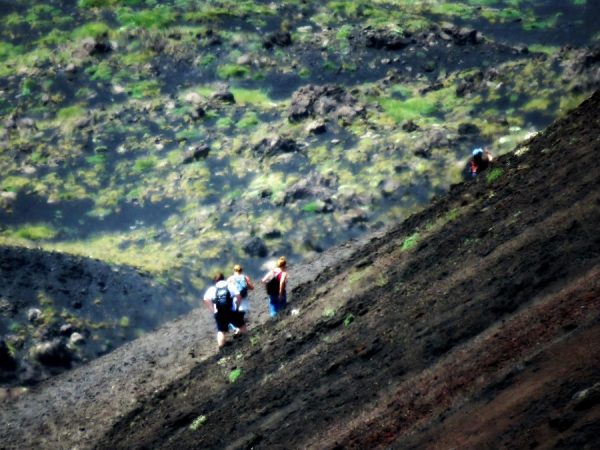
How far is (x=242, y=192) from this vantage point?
3884 centimetres

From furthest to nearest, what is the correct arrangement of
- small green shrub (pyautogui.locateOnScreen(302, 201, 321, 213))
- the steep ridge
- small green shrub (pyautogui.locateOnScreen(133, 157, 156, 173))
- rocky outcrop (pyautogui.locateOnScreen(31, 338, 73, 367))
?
small green shrub (pyautogui.locateOnScreen(133, 157, 156, 173)) → small green shrub (pyautogui.locateOnScreen(302, 201, 321, 213)) → rocky outcrop (pyautogui.locateOnScreen(31, 338, 73, 367)) → the steep ridge

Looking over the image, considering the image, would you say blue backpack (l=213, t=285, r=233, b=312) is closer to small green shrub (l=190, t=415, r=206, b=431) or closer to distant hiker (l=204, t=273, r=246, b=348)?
distant hiker (l=204, t=273, r=246, b=348)

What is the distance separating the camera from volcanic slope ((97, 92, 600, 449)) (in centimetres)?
1144

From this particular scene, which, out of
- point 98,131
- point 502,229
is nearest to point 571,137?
point 502,229

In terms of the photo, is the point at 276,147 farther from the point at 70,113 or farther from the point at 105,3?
the point at 105,3

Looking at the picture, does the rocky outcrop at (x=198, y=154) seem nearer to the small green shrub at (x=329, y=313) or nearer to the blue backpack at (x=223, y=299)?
the blue backpack at (x=223, y=299)

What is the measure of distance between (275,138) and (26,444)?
62.8 ft

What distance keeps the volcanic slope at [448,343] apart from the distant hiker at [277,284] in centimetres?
64

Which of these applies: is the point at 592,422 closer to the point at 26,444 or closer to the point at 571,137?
the point at 571,137

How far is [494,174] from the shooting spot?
21.5 meters

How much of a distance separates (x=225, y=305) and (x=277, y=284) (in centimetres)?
118

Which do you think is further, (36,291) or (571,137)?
(36,291)

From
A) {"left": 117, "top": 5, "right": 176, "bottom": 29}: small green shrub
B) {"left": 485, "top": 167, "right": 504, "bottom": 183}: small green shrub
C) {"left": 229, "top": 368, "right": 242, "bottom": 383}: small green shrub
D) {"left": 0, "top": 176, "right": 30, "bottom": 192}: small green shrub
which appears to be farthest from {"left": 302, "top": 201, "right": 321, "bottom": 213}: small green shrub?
{"left": 117, "top": 5, "right": 176, "bottom": 29}: small green shrub

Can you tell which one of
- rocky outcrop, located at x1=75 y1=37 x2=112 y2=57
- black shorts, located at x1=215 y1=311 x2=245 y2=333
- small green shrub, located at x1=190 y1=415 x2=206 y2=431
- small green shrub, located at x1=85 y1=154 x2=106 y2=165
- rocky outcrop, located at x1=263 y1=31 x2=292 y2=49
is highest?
small green shrub, located at x1=190 y1=415 x2=206 y2=431
